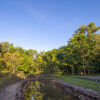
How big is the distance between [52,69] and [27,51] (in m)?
23.0

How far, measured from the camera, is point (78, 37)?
104ft

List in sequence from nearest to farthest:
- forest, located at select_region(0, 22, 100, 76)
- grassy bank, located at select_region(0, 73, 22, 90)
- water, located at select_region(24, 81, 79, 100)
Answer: water, located at select_region(24, 81, 79, 100)
grassy bank, located at select_region(0, 73, 22, 90)
forest, located at select_region(0, 22, 100, 76)

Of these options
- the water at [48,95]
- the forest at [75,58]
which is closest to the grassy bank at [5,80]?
the water at [48,95]

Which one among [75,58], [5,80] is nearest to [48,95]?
[5,80]

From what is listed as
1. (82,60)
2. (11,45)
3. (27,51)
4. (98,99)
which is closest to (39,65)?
(27,51)

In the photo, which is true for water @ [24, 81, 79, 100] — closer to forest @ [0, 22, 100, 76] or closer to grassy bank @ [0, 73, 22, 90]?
grassy bank @ [0, 73, 22, 90]

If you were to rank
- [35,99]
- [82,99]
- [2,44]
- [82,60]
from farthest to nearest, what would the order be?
1. [2,44]
2. [82,60]
3. [35,99]
4. [82,99]

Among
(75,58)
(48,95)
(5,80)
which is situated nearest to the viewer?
(48,95)

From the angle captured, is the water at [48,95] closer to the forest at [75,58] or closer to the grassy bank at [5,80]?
the grassy bank at [5,80]

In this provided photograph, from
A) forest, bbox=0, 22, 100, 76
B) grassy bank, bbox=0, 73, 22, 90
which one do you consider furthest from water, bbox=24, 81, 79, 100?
forest, bbox=0, 22, 100, 76

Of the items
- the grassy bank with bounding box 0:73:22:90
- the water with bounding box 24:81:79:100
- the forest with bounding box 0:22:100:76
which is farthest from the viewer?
the forest with bounding box 0:22:100:76

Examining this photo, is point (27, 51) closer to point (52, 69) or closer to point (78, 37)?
point (52, 69)

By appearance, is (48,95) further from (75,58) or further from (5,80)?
(75,58)

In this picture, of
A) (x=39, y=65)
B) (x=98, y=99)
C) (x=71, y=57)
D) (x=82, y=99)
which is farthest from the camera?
(x=39, y=65)
